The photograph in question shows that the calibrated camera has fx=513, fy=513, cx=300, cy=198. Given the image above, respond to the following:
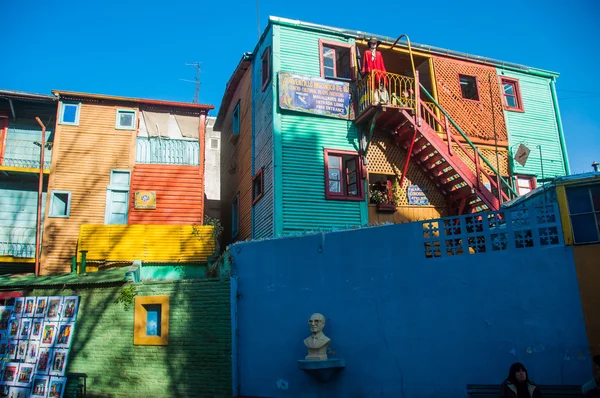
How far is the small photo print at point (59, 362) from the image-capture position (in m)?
11.3

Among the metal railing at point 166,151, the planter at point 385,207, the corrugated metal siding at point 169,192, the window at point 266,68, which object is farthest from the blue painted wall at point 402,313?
the metal railing at point 166,151

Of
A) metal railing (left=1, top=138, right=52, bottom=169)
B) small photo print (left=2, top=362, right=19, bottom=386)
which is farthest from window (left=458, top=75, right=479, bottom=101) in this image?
small photo print (left=2, top=362, right=19, bottom=386)

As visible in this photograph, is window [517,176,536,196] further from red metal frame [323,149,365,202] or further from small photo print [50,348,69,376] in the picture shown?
small photo print [50,348,69,376]

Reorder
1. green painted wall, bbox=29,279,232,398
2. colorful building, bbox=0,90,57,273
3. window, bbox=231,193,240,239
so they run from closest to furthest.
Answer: green painted wall, bbox=29,279,232,398
colorful building, bbox=0,90,57,273
window, bbox=231,193,240,239

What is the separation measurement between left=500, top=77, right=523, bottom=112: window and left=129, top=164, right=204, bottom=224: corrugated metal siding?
11024 mm

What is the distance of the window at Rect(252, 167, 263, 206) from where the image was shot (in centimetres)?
1545

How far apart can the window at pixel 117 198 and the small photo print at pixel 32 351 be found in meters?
5.93

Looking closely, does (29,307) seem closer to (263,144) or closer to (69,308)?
(69,308)

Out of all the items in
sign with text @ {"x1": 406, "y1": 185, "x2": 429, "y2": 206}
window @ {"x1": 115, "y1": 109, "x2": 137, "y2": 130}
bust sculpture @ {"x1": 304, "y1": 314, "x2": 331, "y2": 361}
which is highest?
window @ {"x1": 115, "y1": 109, "x2": 137, "y2": 130}

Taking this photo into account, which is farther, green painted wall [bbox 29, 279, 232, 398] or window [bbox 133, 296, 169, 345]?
window [bbox 133, 296, 169, 345]

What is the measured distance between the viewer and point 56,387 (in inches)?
441

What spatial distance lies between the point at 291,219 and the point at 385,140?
4089 millimetres

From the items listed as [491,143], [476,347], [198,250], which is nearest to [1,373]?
[198,250]

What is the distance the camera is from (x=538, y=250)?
29.2 feet
